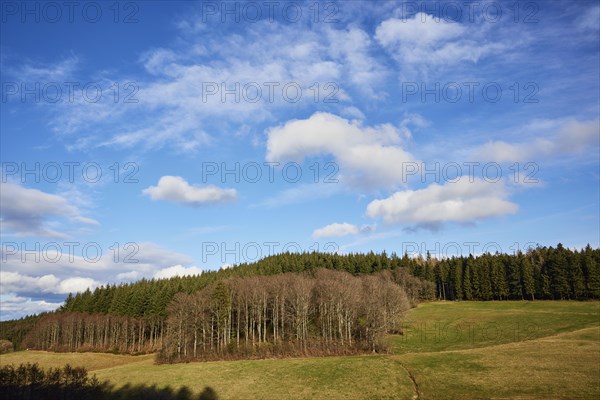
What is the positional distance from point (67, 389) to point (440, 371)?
1827 inches

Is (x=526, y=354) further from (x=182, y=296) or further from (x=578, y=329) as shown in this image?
(x=182, y=296)

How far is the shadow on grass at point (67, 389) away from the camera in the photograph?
121 feet

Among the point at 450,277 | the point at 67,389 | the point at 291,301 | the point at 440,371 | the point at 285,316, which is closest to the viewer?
the point at 67,389

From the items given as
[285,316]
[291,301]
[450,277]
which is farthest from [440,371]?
[450,277]

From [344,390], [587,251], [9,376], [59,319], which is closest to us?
[9,376]

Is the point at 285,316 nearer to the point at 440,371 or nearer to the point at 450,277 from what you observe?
the point at 440,371

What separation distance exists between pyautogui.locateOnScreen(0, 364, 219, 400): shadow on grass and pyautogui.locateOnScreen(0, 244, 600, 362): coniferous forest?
976 inches

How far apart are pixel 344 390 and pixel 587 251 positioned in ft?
384

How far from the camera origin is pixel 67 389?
41.7m

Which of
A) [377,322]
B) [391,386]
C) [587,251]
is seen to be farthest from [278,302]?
[587,251]

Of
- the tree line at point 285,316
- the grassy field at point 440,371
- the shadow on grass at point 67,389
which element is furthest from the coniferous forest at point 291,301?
the shadow on grass at point 67,389

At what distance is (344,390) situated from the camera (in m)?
50.2

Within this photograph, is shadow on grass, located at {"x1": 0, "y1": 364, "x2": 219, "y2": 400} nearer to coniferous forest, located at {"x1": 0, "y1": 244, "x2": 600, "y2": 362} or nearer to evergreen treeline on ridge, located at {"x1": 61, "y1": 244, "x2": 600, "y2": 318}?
coniferous forest, located at {"x1": 0, "y1": 244, "x2": 600, "y2": 362}

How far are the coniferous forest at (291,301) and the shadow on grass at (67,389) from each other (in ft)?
81.4
